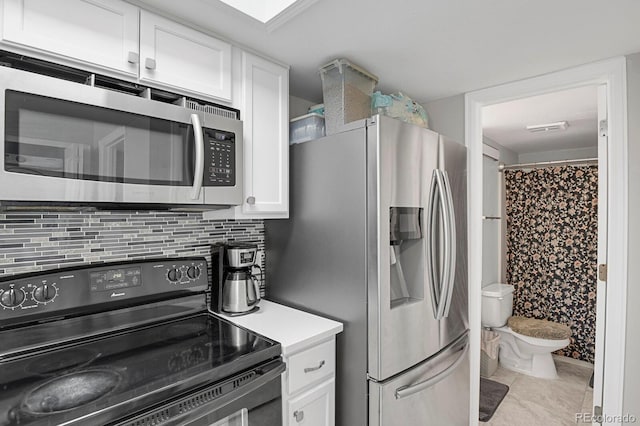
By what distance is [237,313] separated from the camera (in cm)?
164

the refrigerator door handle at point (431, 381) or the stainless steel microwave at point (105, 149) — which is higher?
the stainless steel microwave at point (105, 149)

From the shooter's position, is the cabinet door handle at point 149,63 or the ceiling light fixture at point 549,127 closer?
the cabinet door handle at point 149,63

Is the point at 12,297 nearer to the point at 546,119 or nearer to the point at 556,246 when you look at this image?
the point at 546,119

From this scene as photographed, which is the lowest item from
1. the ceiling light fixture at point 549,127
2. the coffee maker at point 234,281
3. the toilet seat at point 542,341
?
the toilet seat at point 542,341

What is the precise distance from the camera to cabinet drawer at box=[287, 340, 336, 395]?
1350 mm

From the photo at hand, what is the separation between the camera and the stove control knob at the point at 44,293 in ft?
4.02

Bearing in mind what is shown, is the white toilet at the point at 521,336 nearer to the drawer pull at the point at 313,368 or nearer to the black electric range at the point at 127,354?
the drawer pull at the point at 313,368

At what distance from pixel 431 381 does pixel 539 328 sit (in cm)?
221

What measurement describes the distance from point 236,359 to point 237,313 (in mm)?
498

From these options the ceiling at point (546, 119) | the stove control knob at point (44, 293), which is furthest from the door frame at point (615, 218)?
the stove control knob at point (44, 293)

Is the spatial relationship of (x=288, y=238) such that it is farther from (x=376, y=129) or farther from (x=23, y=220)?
(x=23, y=220)

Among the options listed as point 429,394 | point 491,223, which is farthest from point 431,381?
point 491,223

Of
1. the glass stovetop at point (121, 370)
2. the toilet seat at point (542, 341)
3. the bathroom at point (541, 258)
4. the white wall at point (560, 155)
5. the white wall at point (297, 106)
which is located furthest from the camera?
the white wall at point (560, 155)

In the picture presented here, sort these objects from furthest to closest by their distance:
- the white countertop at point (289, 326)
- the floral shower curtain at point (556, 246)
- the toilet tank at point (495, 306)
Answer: the floral shower curtain at point (556, 246)
the toilet tank at point (495, 306)
the white countertop at point (289, 326)
